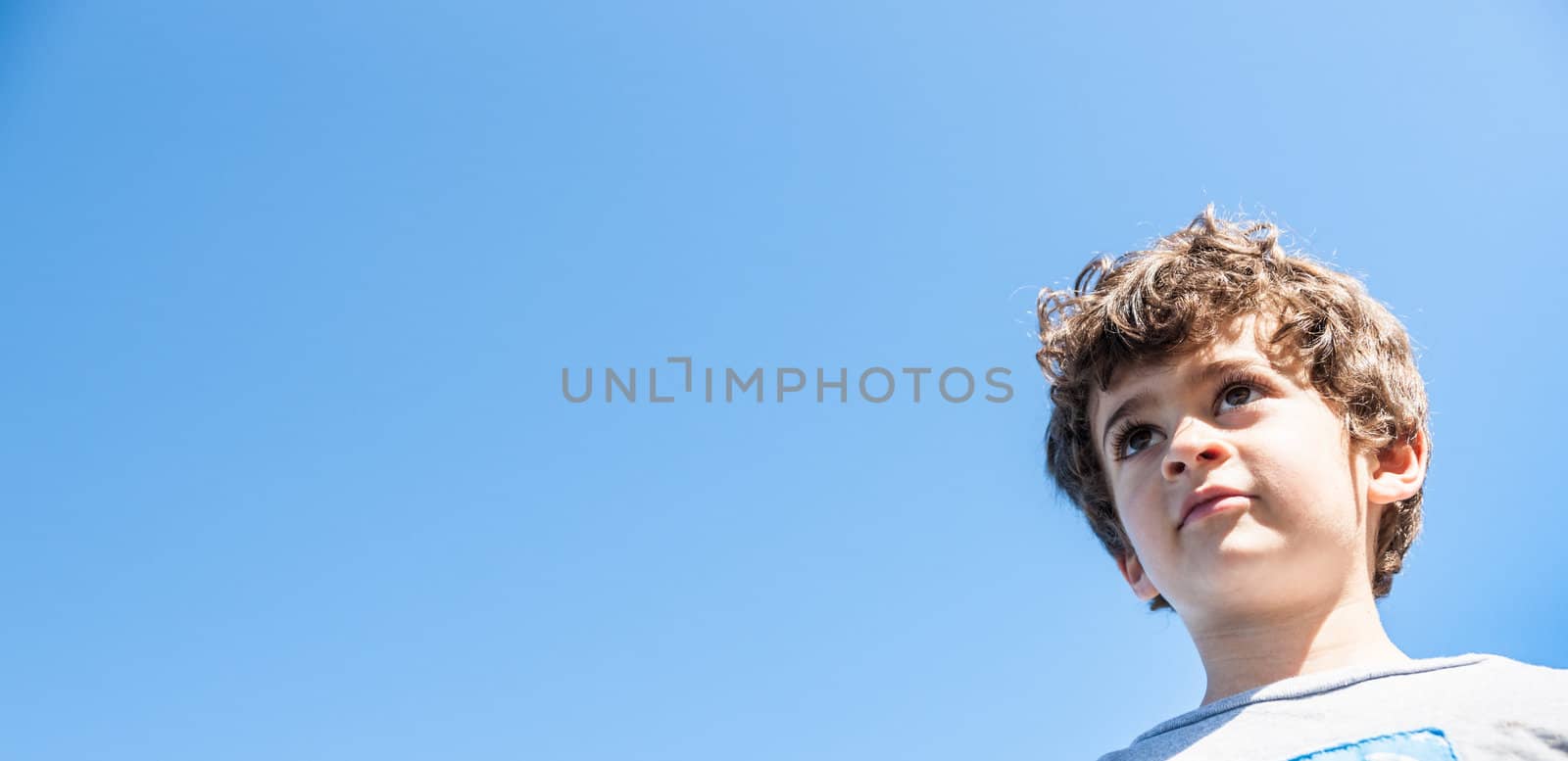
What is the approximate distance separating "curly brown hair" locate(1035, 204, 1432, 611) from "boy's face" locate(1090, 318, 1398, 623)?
90 millimetres

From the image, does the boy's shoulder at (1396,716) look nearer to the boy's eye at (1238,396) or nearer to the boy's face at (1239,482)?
the boy's face at (1239,482)

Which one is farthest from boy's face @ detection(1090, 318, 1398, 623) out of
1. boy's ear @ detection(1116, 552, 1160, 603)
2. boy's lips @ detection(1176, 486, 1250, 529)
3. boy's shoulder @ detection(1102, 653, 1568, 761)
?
boy's ear @ detection(1116, 552, 1160, 603)

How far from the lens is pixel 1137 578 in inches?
115

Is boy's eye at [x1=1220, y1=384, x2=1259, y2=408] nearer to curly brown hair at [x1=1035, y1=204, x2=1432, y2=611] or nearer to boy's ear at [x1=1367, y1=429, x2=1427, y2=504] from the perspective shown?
curly brown hair at [x1=1035, y1=204, x2=1432, y2=611]

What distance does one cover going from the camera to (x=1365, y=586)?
92.3 inches

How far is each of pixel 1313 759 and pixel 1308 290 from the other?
1.41 metres

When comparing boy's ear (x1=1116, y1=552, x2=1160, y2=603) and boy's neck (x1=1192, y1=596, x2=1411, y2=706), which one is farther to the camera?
boy's ear (x1=1116, y1=552, x2=1160, y2=603)

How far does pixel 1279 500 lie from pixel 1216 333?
0.53m

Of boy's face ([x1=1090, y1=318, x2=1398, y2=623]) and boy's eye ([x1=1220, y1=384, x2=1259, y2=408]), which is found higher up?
boy's eye ([x1=1220, y1=384, x2=1259, y2=408])

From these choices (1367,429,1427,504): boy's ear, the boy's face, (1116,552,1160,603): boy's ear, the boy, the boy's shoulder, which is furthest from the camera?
(1116,552,1160,603): boy's ear

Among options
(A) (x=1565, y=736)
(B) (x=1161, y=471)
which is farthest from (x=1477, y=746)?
(B) (x=1161, y=471)

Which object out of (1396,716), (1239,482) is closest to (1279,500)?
(1239,482)

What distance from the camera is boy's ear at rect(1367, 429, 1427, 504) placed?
2498mm

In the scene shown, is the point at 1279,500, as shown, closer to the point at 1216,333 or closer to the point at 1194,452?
the point at 1194,452
